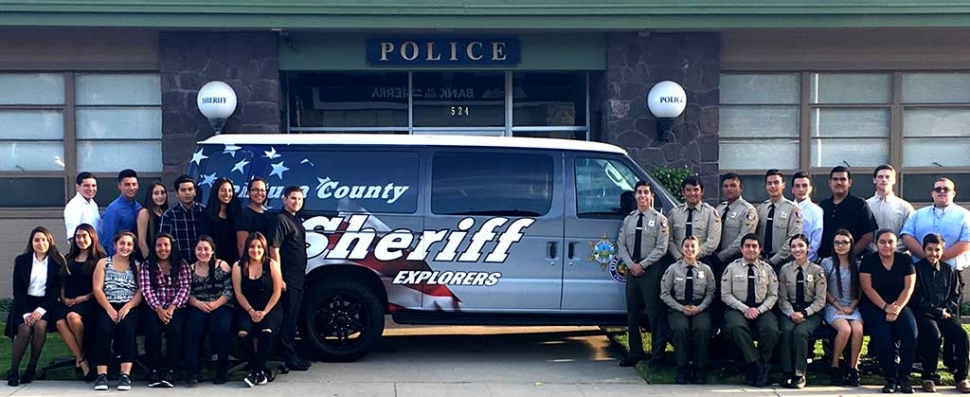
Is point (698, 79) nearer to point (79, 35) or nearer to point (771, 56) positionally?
point (771, 56)

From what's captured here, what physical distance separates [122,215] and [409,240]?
2504mm

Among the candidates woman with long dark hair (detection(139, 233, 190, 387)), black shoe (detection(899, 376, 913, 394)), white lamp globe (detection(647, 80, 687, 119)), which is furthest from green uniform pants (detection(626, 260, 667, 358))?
woman with long dark hair (detection(139, 233, 190, 387))

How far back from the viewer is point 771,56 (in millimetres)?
11781

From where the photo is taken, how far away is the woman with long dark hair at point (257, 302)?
7613 millimetres

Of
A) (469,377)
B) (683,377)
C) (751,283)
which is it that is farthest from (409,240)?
(751,283)

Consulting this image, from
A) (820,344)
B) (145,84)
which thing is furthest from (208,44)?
(820,344)

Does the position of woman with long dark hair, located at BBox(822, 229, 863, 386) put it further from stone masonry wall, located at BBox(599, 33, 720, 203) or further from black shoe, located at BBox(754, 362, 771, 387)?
stone masonry wall, located at BBox(599, 33, 720, 203)

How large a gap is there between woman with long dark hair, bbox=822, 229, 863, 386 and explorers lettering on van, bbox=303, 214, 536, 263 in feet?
8.34

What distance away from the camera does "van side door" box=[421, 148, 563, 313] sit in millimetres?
8320

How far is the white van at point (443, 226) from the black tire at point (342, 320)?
11mm

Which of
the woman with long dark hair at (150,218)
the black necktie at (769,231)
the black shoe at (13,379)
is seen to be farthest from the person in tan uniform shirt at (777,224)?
the black shoe at (13,379)

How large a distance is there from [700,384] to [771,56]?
5462 millimetres

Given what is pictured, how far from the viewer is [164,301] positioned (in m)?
7.59

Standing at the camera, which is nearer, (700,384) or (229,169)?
(700,384)
